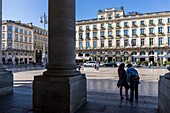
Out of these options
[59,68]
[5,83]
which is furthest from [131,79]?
[5,83]

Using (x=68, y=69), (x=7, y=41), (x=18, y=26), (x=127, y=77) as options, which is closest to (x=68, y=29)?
(x=68, y=69)

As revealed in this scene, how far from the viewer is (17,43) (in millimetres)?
66750

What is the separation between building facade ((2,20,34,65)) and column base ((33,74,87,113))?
2370 inches

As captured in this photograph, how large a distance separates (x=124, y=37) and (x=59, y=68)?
58.4m

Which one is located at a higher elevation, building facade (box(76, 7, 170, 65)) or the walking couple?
building facade (box(76, 7, 170, 65))

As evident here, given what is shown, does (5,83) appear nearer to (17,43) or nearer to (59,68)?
(59,68)

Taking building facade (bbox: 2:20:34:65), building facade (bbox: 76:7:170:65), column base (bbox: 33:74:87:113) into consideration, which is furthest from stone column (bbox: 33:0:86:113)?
building facade (bbox: 2:20:34:65)

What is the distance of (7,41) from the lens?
62.1 m

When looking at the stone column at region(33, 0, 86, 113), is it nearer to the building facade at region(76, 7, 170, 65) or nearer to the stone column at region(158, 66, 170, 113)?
the stone column at region(158, 66, 170, 113)

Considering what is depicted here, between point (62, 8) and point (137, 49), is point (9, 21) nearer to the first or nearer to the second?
point (137, 49)

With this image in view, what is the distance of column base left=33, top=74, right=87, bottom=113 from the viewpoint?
4902 millimetres

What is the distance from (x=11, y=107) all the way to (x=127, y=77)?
4.80 meters

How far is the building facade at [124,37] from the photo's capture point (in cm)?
5568

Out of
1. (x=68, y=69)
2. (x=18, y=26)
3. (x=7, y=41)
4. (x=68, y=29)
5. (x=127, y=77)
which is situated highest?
(x=18, y=26)
